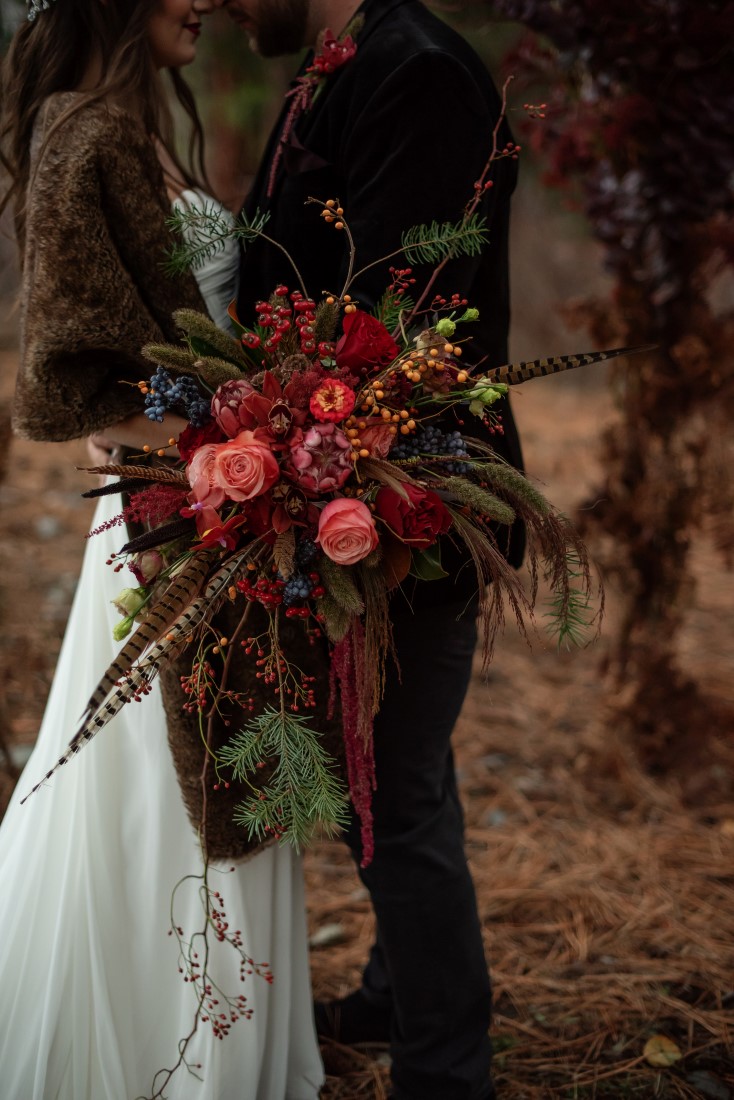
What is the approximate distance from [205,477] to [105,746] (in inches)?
29.7

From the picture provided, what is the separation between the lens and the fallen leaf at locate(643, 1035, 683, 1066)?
6.68 feet

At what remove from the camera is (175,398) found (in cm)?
135

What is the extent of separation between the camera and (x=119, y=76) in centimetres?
161

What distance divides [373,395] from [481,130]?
537mm

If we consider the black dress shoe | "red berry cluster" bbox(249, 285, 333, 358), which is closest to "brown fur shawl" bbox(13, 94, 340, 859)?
"red berry cluster" bbox(249, 285, 333, 358)

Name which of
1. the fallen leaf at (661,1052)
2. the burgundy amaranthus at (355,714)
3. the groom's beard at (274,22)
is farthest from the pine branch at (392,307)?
the fallen leaf at (661,1052)

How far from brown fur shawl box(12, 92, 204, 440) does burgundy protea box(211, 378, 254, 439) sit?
34cm

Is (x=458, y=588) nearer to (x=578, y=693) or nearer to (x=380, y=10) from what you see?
(x=380, y=10)

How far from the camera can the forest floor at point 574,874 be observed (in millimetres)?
2086

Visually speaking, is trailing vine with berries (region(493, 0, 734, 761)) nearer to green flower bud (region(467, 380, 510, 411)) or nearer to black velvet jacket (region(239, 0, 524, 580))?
black velvet jacket (region(239, 0, 524, 580))

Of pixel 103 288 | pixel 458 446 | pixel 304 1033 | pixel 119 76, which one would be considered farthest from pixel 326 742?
pixel 119 76

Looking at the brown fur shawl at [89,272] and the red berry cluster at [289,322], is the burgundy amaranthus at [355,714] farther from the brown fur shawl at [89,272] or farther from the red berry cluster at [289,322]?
the brown fur shawl at [89,272]

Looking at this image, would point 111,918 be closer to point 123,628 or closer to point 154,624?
point 123,628

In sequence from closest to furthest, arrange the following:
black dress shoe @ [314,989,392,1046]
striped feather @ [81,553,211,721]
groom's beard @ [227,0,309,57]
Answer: striped feather @ [81,553,211,721], groom's beard @ [227,0,309,57], black dress shoe @ [314,989,392,1046]
